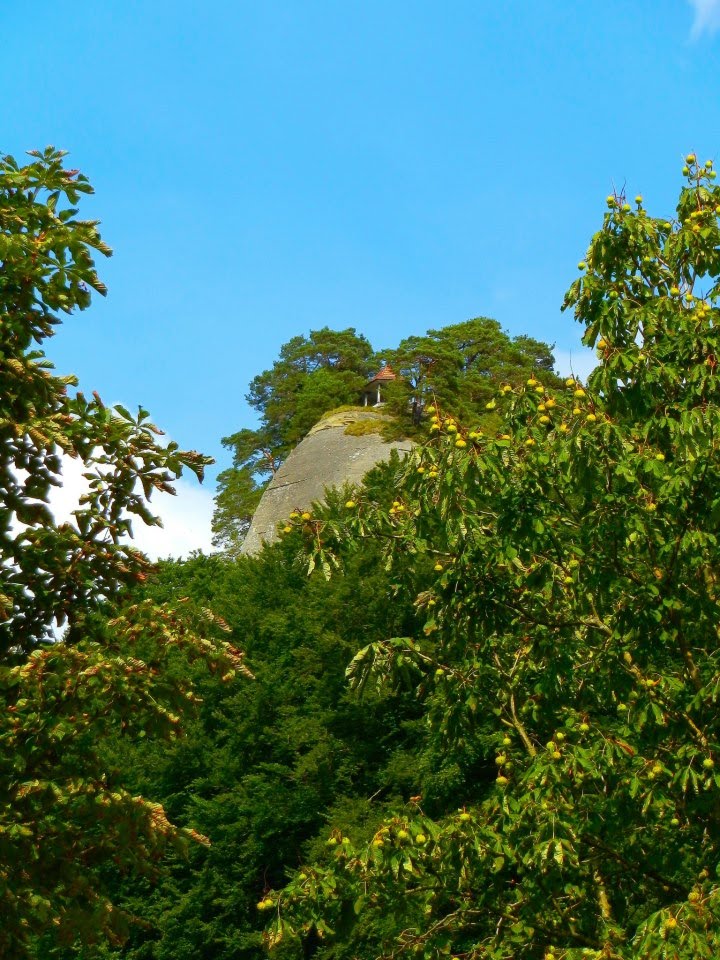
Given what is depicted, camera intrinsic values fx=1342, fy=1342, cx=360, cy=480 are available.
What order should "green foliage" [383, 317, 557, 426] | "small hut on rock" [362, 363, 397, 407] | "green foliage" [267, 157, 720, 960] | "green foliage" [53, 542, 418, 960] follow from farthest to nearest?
"small hut on rock" [362, 363, 397, 407] → "green foliage" [383, 317, 557, 426] → "green foliage" [53, 542, 418, 960] → "green foliage" [267, 157, 720, 960]

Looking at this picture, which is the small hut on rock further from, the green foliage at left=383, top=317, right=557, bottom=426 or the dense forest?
the dense forest

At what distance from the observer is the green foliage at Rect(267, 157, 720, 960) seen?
30.4 feet

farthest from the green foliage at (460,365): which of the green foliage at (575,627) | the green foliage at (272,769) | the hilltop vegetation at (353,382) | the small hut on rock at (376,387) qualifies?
the green foliage at (575,627)

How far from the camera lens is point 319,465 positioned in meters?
56.2

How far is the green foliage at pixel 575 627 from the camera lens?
9.27 metres

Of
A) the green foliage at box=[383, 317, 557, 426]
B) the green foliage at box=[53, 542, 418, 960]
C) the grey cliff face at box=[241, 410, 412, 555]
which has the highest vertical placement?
the green foliage at box=[383, 317, 557, 426]

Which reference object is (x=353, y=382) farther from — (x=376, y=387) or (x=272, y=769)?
(x=272, y=769)

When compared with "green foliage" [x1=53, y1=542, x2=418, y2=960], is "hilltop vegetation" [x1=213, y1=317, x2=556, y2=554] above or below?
above

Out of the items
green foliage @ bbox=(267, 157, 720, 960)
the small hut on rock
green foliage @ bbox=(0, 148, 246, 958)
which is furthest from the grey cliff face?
green foliage @ bbox=(0, 148, 246, 958)

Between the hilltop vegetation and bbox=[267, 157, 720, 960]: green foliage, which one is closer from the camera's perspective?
bbox=[267, 157, 720, 960]: green foliage

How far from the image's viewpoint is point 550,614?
10406 mm

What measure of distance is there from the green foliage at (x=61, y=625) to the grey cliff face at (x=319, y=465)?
4405 centimetres

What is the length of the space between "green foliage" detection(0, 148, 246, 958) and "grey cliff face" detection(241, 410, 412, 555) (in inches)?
1734

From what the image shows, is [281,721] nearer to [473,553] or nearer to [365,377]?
[473,553]
